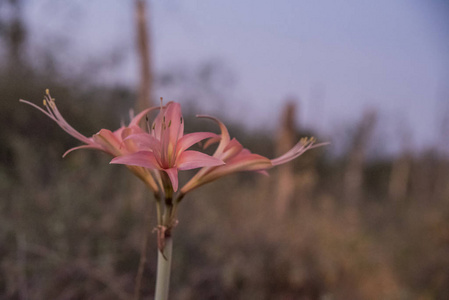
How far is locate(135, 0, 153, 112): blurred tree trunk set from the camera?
4.68 m

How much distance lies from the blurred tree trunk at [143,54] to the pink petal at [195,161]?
13.1ft

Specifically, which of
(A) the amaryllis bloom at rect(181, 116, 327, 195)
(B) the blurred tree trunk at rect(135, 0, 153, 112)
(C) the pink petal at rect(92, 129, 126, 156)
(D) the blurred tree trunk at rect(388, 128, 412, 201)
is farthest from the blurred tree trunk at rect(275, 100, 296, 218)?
(D) the blurred tree trunk at rect(388, 128, 412, 201)

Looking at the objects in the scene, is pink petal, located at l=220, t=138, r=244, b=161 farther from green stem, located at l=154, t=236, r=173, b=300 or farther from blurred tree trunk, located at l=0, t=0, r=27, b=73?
blurred tree trunk, located at l=0, t=0, r=27, b=73

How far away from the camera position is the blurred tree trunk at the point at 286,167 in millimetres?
7168

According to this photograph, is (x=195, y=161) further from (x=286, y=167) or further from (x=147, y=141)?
(x=286, y=167)

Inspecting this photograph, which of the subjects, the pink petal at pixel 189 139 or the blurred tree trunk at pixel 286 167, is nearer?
the pink petal at pixel 189 139

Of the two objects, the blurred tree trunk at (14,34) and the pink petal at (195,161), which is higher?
the blurred tree trunk at (14,34)

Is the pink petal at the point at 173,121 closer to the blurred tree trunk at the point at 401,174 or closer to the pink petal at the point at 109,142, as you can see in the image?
the pink petal at the point at 109,142

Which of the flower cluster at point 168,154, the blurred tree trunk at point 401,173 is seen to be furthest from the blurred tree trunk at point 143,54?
the blurred tree trunk at point 401,173

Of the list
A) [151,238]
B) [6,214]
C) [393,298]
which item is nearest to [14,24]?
[6,214]

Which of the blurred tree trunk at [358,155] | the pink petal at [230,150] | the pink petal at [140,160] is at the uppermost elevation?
the blurred tree trunk at [358,155]

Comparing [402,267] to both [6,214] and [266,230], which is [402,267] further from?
[6,214]

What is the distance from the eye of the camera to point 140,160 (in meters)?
0.76

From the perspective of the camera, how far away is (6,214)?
2.99 meters
